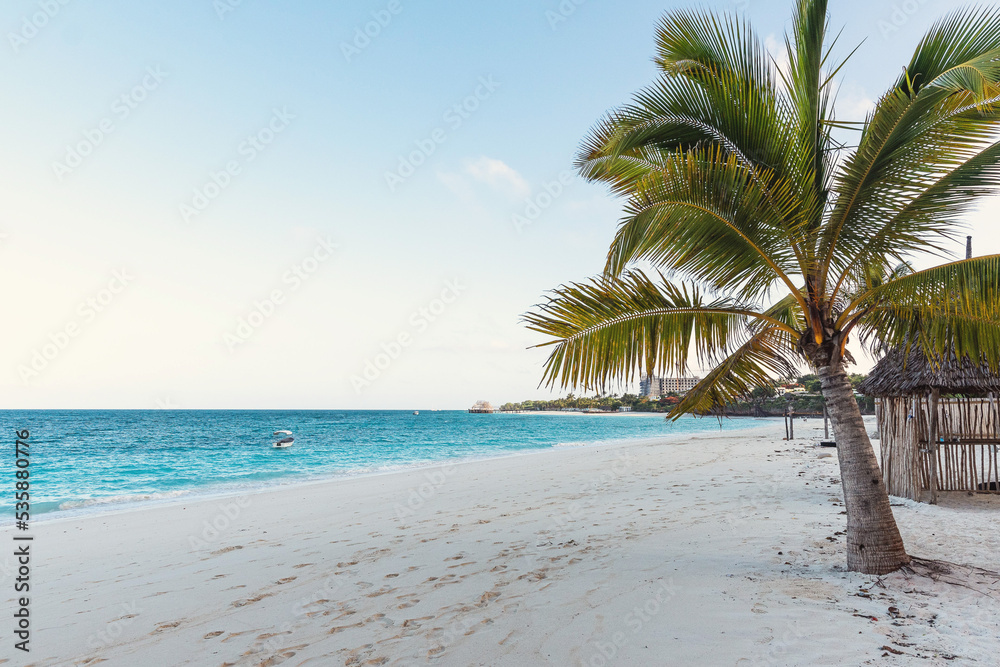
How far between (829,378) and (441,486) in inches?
401

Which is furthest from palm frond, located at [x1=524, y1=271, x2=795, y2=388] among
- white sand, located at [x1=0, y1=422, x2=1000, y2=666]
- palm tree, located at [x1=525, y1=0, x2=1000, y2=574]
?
white sand, located at [x1=0, y1=422, x2=1000, y2=666]

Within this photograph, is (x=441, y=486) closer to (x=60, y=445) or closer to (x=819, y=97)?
(x=819, y=97)

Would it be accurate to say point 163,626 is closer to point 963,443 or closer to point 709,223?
point 709,223

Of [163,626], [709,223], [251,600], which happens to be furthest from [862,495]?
[163,626]

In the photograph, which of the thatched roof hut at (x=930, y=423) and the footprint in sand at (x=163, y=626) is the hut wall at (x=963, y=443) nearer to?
the thatched roof hut at (x=930, y=423)

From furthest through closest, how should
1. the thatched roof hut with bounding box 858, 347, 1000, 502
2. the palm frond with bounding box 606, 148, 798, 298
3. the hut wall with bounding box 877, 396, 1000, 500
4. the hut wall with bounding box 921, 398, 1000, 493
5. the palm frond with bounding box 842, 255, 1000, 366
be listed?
1. the hut wall with bounding box 921, 398, 1000, 493
2. the hut wall with bounding box 877, 396, 1000, 500
3. the thatched roof hut with bounding box 858, 347, 1000, 502
4. the palm frond with bounding box 606, 148, 798, 298
5. the palm frond with bounding box 842, 255, 1000, 366

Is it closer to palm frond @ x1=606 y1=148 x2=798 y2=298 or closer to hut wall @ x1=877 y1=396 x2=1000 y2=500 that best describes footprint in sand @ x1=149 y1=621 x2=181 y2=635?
palm frond @ x1=606 y1=148 x2=798 y2=298

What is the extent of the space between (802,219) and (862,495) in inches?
101

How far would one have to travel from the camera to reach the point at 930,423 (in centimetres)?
816

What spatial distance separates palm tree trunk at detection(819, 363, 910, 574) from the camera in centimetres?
462

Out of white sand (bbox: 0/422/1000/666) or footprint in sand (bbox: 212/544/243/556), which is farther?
footprint in sand (bbox: 212/544/243/556)

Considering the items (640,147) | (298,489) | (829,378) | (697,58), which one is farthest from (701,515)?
(298,489)

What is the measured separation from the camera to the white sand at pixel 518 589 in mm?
3600

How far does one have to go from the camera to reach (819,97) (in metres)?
4.87
